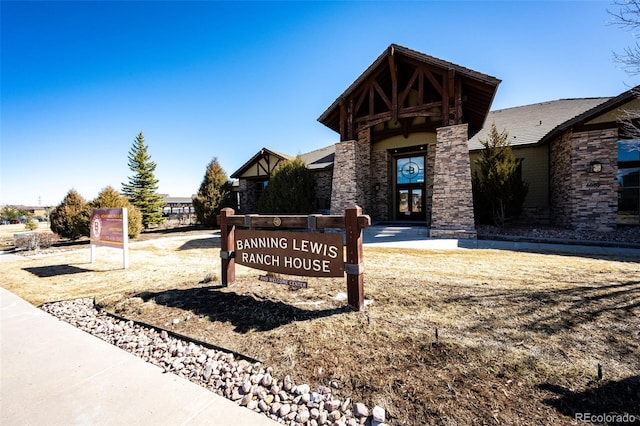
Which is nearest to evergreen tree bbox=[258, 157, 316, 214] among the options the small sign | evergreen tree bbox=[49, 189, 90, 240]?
evergreen tree bbox=[49, 189, 90, 240]

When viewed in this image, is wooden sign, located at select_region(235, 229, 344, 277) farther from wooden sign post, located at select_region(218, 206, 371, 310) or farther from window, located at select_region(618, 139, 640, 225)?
window, located at select_region(618, 139, 640, 225)

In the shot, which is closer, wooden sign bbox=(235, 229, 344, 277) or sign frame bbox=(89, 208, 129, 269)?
wooden sign bbox=(235, 229, 344, 277)

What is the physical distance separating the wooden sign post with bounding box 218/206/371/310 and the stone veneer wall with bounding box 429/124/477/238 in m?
8.58

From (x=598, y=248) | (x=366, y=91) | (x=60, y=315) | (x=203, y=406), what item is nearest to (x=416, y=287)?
(x=203, y=406)

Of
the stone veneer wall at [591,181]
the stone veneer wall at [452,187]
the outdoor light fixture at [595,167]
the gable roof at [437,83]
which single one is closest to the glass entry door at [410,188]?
the gable roof at [437,83]

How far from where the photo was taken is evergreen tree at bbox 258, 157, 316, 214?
1583 cm

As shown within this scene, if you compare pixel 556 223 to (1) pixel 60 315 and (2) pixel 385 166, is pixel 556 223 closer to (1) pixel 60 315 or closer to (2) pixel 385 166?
(2) pixel 385 166

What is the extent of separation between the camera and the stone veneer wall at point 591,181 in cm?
1092

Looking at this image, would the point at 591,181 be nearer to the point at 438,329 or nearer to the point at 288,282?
the point at 438,329

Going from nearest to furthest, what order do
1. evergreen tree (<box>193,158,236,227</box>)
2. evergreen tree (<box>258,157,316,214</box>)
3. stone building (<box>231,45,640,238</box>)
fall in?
stone building (<box>231,45,640,238</box>) < evergreen tree (<box>258,157,316,214</box>) < evergreen tree (<box>193,158,236,227</box>)

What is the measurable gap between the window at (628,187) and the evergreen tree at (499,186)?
322 cm

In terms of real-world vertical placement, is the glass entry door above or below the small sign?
above

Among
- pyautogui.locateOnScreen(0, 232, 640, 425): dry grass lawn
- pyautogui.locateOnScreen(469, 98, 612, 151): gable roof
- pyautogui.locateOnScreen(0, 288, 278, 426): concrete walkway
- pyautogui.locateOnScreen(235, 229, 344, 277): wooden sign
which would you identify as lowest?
pyautogui.locateOnScreen(0, 288, 278, 426): concrete walkway

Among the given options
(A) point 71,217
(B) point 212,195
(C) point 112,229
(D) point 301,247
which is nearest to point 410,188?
(D) point 301,247
